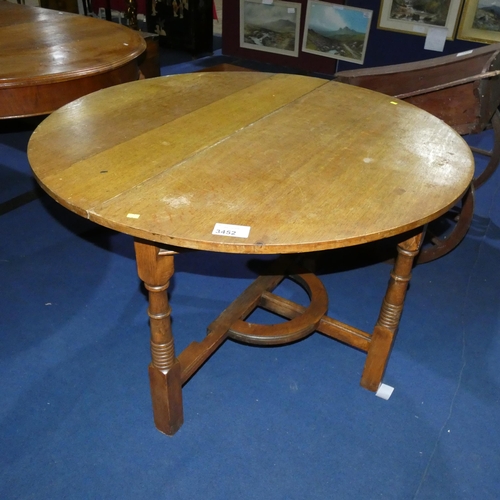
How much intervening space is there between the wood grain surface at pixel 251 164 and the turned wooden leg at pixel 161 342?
0.53 ft

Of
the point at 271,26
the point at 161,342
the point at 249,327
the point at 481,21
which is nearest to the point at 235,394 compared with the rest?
the point at 249,327

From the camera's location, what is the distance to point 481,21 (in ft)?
12.3

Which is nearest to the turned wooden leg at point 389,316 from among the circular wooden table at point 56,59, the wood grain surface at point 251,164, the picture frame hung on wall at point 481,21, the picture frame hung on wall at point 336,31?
the wood grain surface at point 251,164

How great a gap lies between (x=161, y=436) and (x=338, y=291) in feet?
3.47

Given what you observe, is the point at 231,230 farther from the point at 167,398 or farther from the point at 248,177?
the point at 167,398

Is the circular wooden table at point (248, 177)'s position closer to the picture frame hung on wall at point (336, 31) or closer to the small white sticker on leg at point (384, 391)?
the small white sticker on leg at point (384, 391)

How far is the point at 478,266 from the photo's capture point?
253 centimetres

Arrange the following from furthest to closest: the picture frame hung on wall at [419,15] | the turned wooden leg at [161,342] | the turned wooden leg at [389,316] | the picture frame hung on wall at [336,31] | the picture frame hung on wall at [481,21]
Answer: the picture frame hung on wall at [336,31] < the picture frame hung on wall at [419,15] < the picture frame hung on wall at [481,21] < the turned wooden leg at [389,316] < the turned wooden leg at [161,342]

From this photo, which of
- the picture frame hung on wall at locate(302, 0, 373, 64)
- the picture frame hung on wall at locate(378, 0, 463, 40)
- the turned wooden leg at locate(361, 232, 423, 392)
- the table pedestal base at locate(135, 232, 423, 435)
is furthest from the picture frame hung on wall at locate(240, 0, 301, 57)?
the turned wooden leg at locate(361, 232, 423, 392)

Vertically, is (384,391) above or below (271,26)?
below

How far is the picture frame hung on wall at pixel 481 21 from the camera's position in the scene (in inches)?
145

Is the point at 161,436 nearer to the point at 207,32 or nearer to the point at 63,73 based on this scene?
the point at 63,73

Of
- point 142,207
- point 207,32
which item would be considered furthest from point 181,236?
point 207,32

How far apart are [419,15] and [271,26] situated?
150 centimetres
